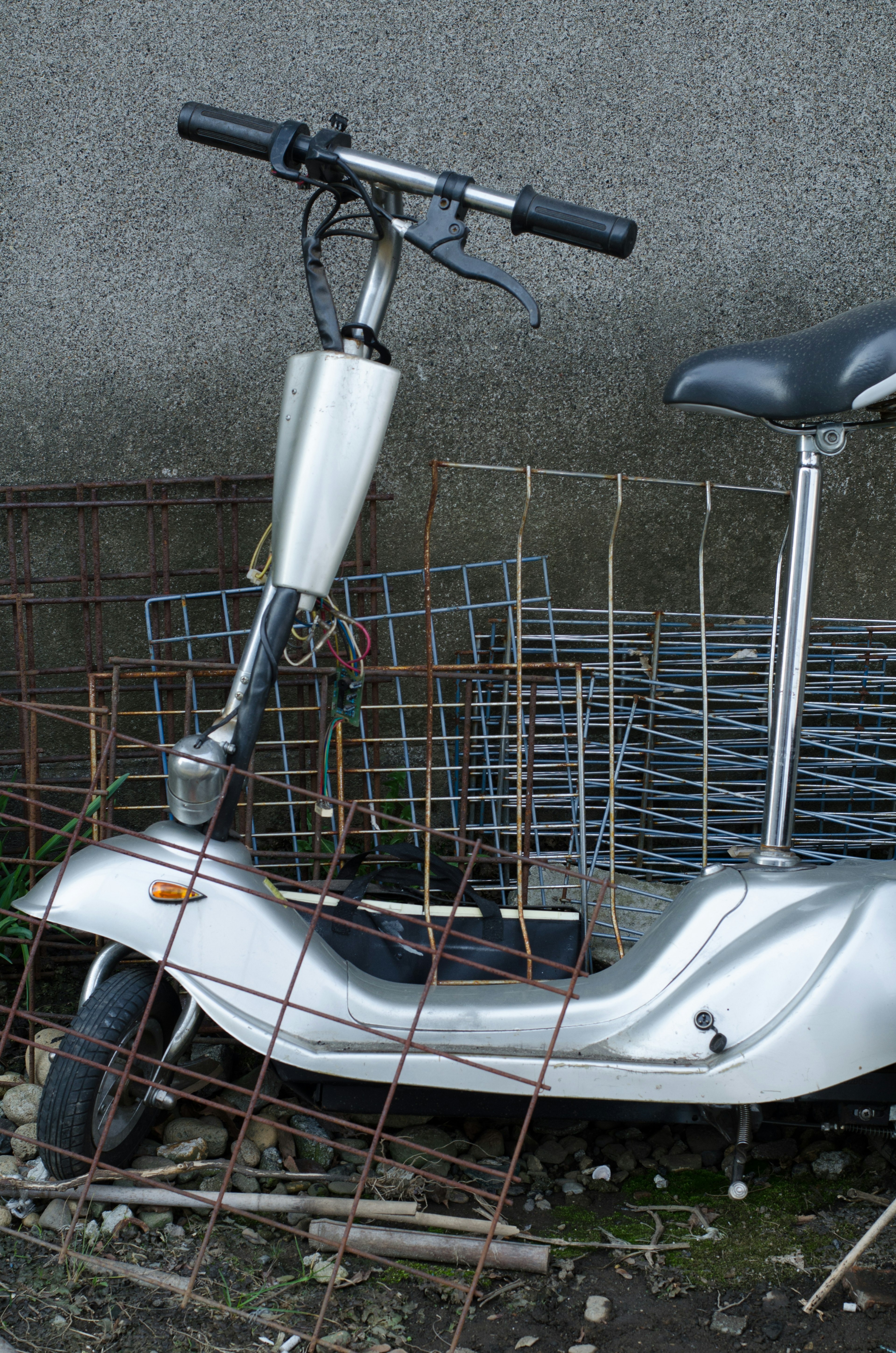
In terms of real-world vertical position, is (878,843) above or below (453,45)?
below

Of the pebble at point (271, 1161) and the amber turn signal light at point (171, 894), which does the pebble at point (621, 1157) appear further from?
the amber turn signal light at point (171, 894)

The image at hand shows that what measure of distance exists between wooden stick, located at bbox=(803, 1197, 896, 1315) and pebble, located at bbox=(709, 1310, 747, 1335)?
0.29ft

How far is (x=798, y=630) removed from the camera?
1.46m

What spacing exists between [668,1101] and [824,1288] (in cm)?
30

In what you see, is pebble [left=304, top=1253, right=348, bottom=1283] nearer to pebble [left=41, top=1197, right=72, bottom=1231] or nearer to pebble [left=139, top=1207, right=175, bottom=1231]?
pebble [left=139, top=1207, right=175, bottom=1231]

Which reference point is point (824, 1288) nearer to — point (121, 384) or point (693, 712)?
point (693, 712)

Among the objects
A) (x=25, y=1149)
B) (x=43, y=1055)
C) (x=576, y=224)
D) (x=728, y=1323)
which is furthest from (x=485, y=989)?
(x=576, y=224)

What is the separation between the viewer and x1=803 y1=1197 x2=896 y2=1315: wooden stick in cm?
124

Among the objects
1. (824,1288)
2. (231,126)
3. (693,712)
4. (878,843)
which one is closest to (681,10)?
(231,126)

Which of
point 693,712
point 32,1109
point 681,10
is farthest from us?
point 681,10

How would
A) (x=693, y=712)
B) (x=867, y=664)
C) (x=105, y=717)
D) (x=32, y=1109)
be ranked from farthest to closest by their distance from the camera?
(x=867, y=664) < (x=105, y=717) < (x=693, y=712) < (x=32, y=1109)

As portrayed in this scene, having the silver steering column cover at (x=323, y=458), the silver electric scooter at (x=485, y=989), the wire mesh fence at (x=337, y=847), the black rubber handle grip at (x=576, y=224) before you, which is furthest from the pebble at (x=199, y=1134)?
the black rubber handle grip at (x=576, y=224)

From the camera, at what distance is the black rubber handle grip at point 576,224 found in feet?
4.31

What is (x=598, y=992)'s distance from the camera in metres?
1.42
